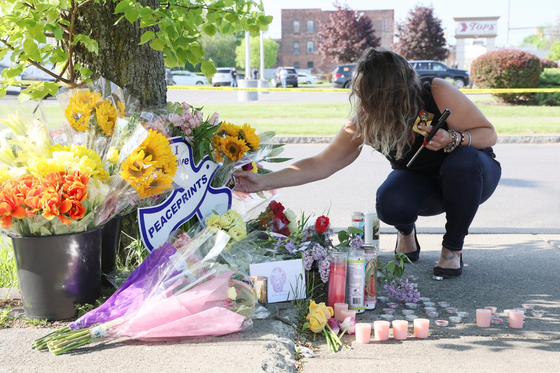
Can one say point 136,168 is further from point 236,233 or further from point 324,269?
point 324,269

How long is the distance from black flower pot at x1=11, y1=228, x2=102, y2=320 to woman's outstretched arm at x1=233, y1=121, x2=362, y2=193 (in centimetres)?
108

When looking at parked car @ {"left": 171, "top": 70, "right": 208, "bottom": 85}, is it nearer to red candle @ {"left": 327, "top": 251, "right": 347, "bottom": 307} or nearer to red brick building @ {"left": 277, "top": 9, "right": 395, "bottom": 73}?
red brick building @ {"left": 277, "top": 9, "right": 395, "bottom": 73}

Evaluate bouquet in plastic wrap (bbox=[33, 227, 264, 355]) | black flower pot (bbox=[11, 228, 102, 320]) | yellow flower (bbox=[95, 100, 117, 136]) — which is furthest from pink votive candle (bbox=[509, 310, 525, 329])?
yellow flower (bbox=[95, 100, 117, 136])

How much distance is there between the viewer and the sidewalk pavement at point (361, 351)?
7.18 ft

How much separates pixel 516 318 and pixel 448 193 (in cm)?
91

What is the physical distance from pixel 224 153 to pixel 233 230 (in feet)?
1.63

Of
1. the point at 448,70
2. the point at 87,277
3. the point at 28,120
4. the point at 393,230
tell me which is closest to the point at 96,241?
the point at 87,277

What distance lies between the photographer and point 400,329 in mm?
2596

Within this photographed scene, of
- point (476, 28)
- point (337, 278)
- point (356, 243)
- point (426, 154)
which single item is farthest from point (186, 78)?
point (337, 278)

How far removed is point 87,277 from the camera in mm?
2637

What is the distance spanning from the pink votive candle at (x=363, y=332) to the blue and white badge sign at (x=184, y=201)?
1123 millimetres

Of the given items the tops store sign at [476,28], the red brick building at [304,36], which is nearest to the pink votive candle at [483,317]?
the tops store sign at [476,28]

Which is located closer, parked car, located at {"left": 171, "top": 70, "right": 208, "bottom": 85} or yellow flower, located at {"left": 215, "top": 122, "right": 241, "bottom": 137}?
yellow flower, located at {"left": 215, "top": 122, "right": 241, "bottom": 137}

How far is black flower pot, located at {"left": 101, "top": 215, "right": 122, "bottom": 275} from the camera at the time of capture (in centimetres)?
296
